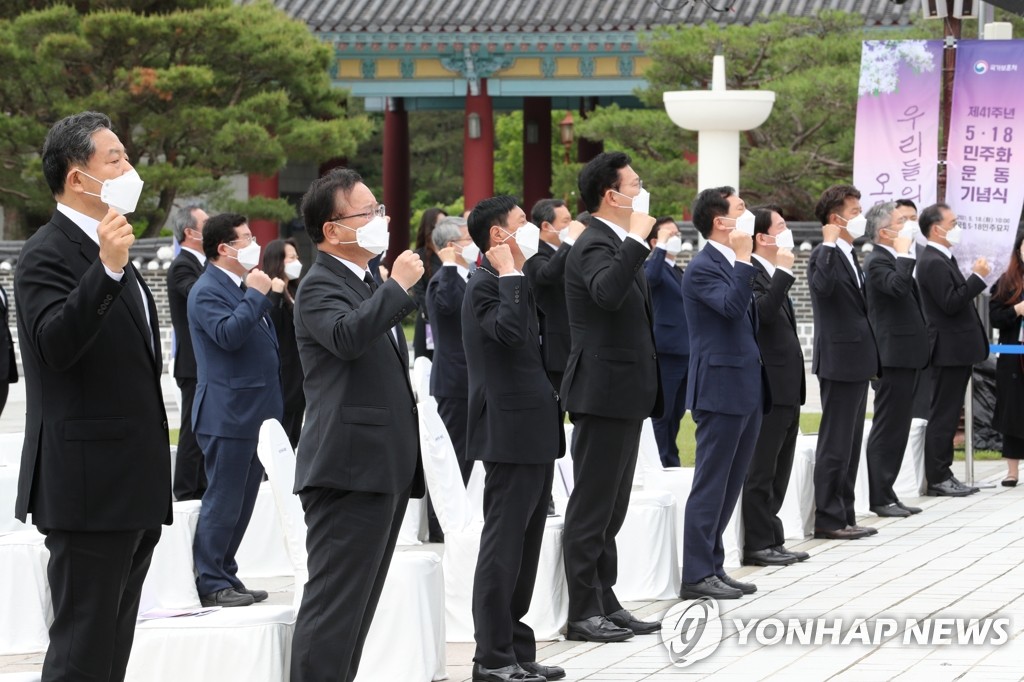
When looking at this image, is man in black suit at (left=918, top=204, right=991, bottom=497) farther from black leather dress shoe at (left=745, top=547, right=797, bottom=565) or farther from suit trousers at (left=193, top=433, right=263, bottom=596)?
suit trousers at (left=193, top=433, right=263, bottom=596)

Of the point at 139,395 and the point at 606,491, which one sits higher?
the point at 139,395

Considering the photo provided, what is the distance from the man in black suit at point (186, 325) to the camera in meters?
8.04

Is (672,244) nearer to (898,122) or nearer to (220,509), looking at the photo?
(898,122)

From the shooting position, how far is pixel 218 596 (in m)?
7.04

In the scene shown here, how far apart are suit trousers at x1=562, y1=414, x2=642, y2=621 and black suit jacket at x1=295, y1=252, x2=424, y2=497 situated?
1.50 m

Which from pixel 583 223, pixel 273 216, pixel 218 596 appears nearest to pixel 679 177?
pixel 273 216

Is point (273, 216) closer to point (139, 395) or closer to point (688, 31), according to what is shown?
point (688, 31)

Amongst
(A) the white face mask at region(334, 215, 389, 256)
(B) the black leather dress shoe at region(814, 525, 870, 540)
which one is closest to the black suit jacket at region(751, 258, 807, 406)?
(B) the black leather dress shoe at region(814, 525, 870, 540)

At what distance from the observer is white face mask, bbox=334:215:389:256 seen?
4875 mm

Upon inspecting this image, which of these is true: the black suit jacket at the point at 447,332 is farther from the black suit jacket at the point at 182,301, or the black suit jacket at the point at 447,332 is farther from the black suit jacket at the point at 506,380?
the black suit jacket at the point at 506,380

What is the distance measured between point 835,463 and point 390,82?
669 inches

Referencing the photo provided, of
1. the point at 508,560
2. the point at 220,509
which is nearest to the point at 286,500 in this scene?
the point at 508,560

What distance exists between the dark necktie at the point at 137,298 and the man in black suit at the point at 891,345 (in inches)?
236

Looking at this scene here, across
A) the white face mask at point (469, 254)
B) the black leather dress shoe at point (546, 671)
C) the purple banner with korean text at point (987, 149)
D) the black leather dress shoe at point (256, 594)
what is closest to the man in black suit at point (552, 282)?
the white face mask at point (469, 254)
